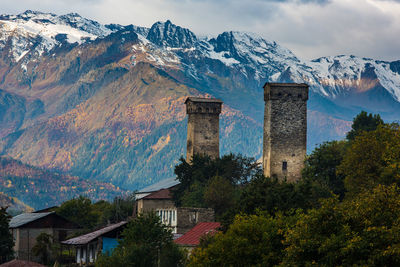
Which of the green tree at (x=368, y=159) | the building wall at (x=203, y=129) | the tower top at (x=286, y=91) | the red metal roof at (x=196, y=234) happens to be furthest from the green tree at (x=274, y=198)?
the building wall at (x=203, y=129)

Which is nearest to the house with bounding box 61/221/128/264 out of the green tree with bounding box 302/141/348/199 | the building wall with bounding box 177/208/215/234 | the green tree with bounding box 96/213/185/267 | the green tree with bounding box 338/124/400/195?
the building wall with bounding box 177/208/215/234

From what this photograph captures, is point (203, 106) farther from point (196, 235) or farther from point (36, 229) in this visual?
point (196, 235)

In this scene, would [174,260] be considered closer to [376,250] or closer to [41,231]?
[376,250]

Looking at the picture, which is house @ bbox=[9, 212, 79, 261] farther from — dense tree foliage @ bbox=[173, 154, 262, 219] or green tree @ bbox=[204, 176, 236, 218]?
green tree @ bbox=[204, 176, 236, 218]

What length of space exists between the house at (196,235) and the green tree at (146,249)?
89.4 inches

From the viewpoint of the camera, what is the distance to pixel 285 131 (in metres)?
82.8

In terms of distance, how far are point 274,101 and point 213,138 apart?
2014cm

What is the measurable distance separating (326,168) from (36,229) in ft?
111

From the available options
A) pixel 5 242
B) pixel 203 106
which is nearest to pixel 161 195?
pixel 203 106

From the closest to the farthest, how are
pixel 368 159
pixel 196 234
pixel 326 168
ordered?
pixel 196 234, pixel 368 159, pixel 326 168

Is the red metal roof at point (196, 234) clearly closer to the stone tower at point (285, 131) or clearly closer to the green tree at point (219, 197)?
the green tree at point (219, 197)

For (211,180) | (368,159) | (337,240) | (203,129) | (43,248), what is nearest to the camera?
(337,240)

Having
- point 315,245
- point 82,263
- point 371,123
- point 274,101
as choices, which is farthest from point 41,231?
point 315,245

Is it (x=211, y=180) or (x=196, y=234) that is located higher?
(x=211, y=180)
